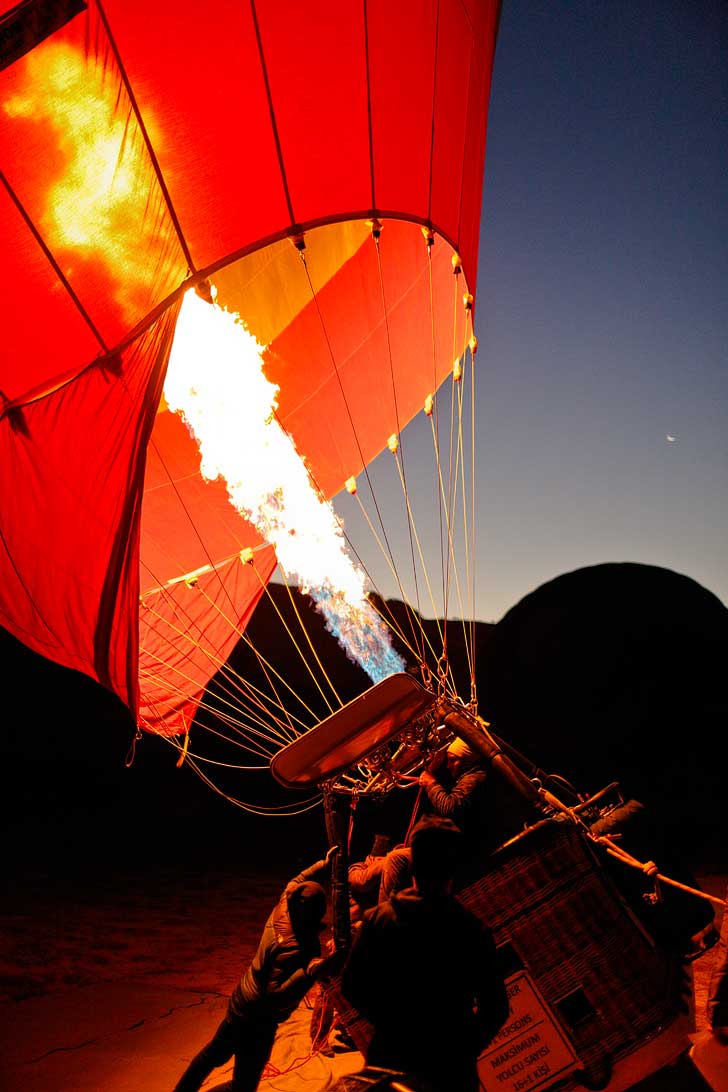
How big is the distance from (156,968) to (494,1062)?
3.25 m

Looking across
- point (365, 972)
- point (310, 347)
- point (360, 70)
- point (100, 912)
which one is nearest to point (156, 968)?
point (100, 912)

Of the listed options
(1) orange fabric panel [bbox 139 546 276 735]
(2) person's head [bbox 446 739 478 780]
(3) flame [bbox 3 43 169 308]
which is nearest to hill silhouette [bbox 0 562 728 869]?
(1) orange fabric panel [bbox 139 546 276 735]

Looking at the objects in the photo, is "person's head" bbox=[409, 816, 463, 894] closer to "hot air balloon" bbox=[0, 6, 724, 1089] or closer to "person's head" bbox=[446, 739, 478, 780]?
"hot air balloon" bbox=[0, 6, 724, 1089]

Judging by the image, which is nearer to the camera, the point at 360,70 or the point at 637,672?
the point at 360,70

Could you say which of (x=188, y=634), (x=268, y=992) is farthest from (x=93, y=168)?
(x=188, y=634)

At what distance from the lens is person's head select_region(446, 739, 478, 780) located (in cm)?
297

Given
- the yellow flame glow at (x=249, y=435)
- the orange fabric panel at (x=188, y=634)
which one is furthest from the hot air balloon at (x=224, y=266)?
the orange fabric panel at (x=188, y=634)

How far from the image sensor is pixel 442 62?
3283 millimetres

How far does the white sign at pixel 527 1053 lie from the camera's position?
183cm

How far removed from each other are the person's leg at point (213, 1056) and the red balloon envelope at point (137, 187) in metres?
1.41

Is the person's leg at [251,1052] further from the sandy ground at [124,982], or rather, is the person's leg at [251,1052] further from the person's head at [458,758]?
the person's head at [458,758]

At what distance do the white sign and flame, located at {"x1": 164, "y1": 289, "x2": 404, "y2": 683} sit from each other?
274 cm

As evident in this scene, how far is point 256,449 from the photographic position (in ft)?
16.5

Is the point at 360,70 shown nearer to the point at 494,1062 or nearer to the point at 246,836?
the point at 494,1062
